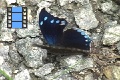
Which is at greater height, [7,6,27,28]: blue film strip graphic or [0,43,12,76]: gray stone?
[7,6,27,28]: blue film strip graphic

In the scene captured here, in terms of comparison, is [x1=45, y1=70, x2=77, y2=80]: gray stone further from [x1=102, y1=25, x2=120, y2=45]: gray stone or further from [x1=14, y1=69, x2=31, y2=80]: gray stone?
[x1=102, y1=25, x2=120, y2=45]: gray stone

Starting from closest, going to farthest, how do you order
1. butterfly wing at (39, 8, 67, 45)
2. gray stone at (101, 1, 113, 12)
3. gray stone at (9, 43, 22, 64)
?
butterfly wing at (39, 8, 67, 45) < gray stone at (9, 43, 22, 64) < gray stone at (101, 1, 113, 12)

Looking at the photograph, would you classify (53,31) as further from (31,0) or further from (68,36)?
(31,0)

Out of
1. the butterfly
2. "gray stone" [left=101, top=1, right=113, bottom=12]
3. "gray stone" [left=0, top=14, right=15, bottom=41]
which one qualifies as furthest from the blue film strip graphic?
"gray stone" [left=101, top=1, right=113, bottom=12]

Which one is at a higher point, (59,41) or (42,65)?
(59,41)

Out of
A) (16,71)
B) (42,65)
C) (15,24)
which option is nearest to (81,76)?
(42,65)

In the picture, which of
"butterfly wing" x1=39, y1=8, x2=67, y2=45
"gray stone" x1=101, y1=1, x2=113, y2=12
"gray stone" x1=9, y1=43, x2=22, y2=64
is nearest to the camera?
"butterfly wing" x1=39, y1=8, x2=67, y2=45
